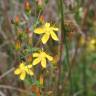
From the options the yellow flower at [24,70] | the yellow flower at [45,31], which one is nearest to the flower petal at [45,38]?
the yellow flower at [45,31]

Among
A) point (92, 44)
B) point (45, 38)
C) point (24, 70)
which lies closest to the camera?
point (45, 38)

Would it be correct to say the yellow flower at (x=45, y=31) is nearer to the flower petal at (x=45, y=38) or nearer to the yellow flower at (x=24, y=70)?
the flower petal at (x=45, y=38)

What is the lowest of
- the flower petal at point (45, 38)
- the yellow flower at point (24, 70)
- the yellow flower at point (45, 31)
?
the yellow flower at point (24, 70)

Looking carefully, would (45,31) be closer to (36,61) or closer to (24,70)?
(36,61)

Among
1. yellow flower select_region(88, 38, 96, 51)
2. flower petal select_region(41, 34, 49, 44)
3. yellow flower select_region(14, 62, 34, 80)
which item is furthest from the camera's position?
yellow flower select_region(88, 38, 96, 51)

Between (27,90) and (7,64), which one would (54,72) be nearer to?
(27,90)

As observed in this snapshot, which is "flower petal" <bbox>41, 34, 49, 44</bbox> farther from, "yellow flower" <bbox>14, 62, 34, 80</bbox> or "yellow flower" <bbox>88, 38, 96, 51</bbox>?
"yellow flower" <bbox>88, 38, 96, 51</bbox>

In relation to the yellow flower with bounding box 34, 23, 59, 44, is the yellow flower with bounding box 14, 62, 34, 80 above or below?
below

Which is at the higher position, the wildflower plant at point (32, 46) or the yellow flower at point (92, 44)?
the wildflower plant at point (32, 46)

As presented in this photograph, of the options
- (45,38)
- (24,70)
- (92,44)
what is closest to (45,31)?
(45,38)

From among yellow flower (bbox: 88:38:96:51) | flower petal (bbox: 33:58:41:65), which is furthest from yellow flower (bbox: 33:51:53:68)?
yellow flower (bbox: 88:38:96:51)

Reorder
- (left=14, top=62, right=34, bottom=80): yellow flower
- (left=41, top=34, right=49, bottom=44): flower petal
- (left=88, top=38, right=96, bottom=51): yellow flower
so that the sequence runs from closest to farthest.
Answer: (left=41, top=34, right=49, bottom=44): flower petal < (left=14, top=62, right=34, bottom=80): yellow flower < (left=88, top=38, right=96, bottom=51): yellow flower

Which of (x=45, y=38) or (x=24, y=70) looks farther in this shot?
(x=24, y=70)

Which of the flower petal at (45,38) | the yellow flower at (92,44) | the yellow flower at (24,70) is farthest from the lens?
the yellow flower at (92,44)
